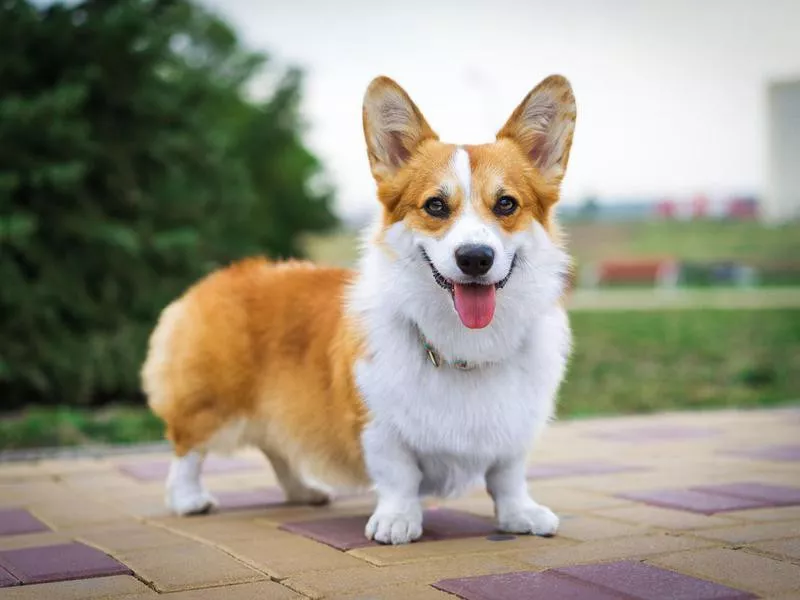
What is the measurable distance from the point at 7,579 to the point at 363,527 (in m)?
1.11

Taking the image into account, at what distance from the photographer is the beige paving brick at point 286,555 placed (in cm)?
270

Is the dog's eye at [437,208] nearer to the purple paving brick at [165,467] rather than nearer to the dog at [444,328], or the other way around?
the dog at [444,328]

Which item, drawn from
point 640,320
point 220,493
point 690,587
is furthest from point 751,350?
point 690,587

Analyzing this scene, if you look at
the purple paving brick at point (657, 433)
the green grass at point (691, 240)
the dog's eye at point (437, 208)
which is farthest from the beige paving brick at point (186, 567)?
the green grass at point (691, 240)

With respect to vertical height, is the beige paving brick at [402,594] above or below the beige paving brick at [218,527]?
above

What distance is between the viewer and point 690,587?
2.37 meters

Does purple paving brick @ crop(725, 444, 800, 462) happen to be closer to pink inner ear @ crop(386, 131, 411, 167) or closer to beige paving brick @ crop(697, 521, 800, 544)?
beige paving brick @ crop(697, 521, 800, 544)

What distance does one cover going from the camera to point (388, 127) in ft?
10.8

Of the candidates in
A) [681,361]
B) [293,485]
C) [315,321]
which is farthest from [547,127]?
[681,361]

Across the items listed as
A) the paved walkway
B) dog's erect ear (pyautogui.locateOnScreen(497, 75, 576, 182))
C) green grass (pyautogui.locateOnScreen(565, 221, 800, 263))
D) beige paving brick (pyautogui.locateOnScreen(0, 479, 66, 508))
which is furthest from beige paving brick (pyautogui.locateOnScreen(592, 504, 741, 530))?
green grass (pyautogui.locateOnScreen(565, 221, 800, 263))

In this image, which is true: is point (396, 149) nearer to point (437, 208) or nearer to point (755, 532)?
point (437, 208)

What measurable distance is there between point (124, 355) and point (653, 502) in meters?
5.03

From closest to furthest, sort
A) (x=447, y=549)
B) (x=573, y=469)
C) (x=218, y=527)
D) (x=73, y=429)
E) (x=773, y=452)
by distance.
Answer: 1. (x=447, y=549)
2. (x=218, y=527)
3. (x=573, y=469)
4. (x=773, y=452)
5. (x=73, y=429)

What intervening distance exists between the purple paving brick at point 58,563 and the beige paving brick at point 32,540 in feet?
0.24
